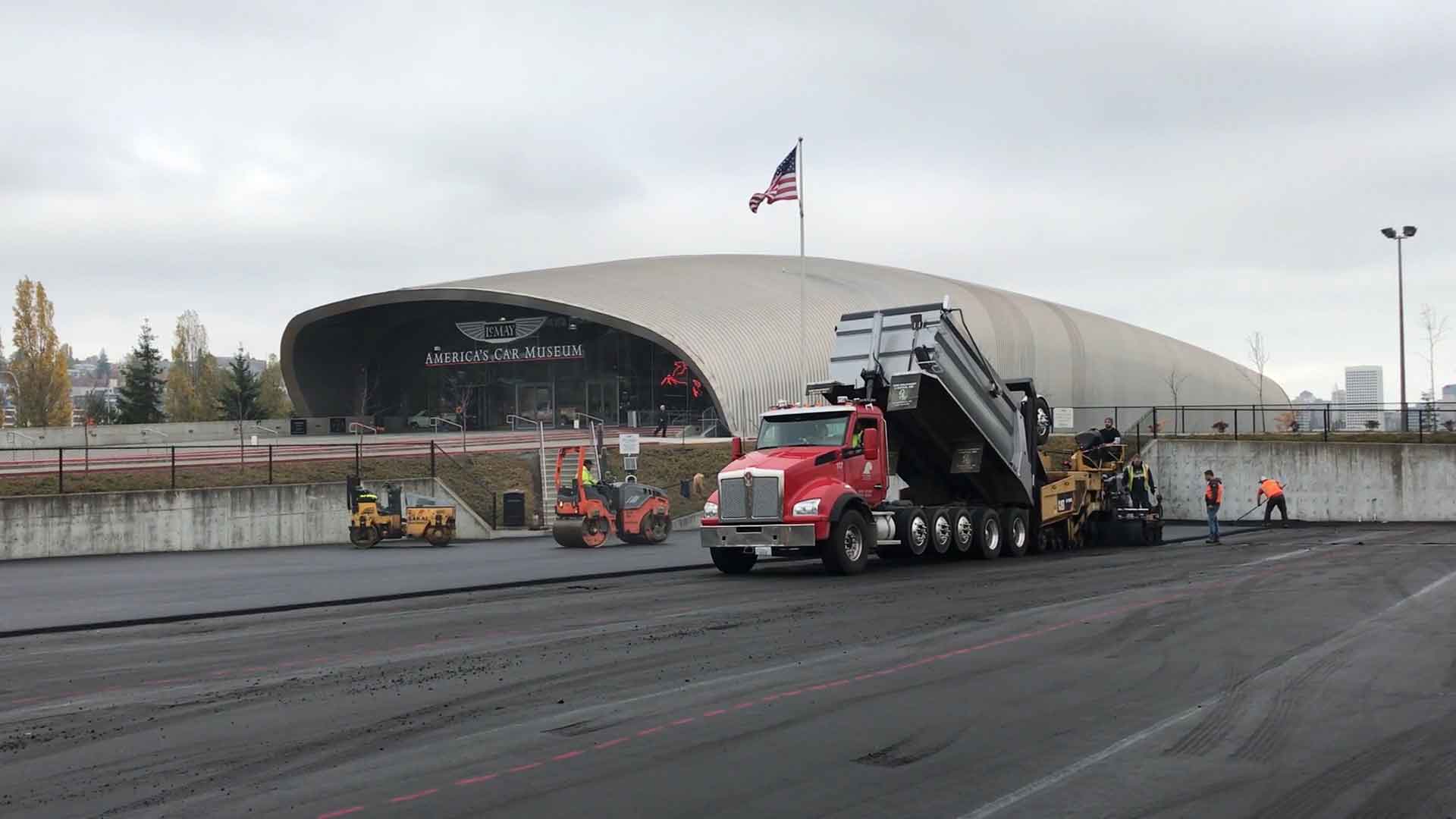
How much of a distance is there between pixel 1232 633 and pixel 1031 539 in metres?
12.3

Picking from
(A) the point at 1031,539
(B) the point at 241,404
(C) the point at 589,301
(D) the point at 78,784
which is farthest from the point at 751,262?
(D) the point at 78,784

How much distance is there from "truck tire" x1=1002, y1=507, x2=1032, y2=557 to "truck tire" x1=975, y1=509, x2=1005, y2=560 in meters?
0.23

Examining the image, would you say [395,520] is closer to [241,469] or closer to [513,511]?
[513,511]

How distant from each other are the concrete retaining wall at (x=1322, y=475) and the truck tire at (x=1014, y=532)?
1858 centimetres

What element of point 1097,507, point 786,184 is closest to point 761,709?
point 1097,507

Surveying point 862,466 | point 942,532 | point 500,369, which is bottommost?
point 942,532

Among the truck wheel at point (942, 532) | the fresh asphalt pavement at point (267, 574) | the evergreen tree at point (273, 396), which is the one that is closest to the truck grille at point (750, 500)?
the fresh asphalt pavement at point (267, 574)

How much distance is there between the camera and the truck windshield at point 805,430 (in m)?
21.3

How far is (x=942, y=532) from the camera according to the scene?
74.8ft

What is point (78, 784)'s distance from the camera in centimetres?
748

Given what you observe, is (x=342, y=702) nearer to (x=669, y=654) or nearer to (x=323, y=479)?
(x=669, y=654)

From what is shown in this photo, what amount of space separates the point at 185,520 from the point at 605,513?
32.8ft

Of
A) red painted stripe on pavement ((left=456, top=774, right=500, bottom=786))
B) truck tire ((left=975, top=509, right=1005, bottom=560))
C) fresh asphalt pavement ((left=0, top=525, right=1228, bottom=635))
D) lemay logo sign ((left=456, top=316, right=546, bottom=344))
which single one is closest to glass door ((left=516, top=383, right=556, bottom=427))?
lemay logo sign ((left=456, top=316, right=546, bottom=344))

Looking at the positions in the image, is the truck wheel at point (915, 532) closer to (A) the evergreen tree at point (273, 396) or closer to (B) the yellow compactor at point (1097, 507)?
(B) the yellow compactor at point (1097, 507)
